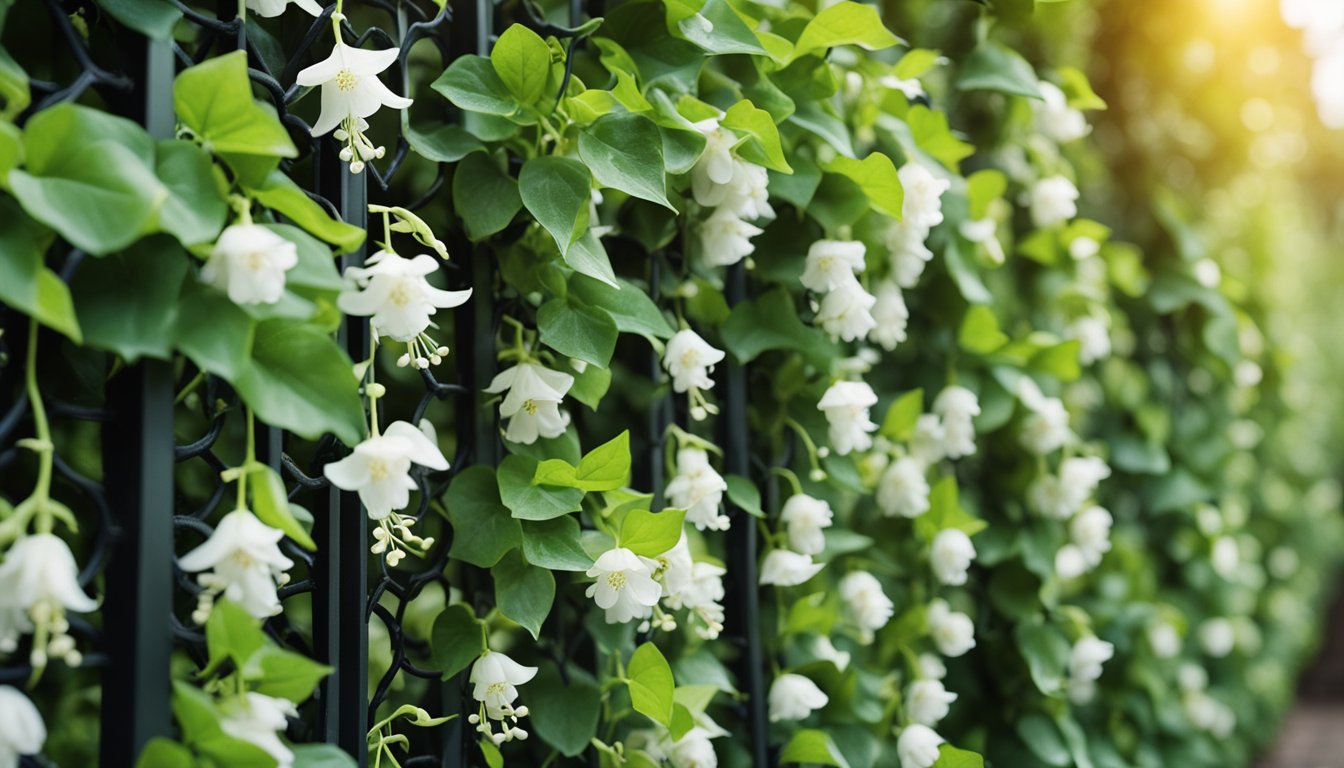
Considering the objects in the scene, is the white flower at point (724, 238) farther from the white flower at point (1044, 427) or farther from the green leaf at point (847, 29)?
the white flower at point (1044, 427)

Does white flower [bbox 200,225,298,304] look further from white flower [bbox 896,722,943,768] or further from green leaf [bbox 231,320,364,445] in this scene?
white flower [bbox 896,722,943,768]

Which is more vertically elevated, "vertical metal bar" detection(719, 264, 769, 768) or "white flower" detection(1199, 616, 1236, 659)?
"vertical metal bar" detection(719, 264, 769, 768)

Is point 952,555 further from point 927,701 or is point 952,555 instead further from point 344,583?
point 344,583

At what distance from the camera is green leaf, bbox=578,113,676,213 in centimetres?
107

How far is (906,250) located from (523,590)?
699mm

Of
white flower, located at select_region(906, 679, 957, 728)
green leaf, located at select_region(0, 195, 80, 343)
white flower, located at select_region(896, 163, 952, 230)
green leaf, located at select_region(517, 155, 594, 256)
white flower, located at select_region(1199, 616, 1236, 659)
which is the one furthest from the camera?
white flower, located at select_region(1199, 616, 1236, 659)

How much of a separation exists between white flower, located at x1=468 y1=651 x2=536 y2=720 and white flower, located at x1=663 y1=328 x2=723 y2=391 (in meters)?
0.36

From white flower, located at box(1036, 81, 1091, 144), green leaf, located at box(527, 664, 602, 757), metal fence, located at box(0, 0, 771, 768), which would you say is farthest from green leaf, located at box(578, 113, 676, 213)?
white flower, located at box(1036, 81, 1091, 144)

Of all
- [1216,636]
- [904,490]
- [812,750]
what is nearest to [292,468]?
[812,750]

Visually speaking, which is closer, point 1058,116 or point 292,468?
point 292,468

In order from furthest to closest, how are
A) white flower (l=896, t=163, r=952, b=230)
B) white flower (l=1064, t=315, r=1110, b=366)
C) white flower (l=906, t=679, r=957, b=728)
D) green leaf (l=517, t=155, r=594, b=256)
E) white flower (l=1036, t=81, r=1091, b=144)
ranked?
white flower (l=1064, t=315, r=1110, b=366) → white flower (l=1036, t=81, r=1091, b=144) → white flower (l=906, t=679, r=957, b=728) → white flower (l=896, t=163, r=952, b=230) → green leaf (l=517, t=155, r=594, b=256)

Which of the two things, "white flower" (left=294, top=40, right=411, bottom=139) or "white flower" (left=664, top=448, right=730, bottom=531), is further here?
"white flower" (left=664, top=448, right=730, bottom=531)

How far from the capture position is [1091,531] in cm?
185

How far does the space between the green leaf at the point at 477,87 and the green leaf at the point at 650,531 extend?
435 millimetres
